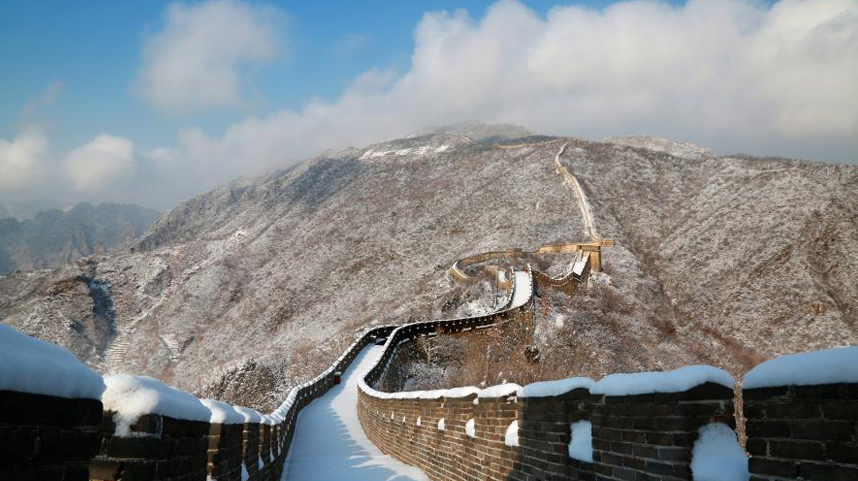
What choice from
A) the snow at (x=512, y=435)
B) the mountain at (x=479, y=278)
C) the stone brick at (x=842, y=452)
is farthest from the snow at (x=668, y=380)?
the mountain at (x=479, y=278)

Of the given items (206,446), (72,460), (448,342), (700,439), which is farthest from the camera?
(448,342)

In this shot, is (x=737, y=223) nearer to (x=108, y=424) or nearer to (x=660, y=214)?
(x=660, y=214)

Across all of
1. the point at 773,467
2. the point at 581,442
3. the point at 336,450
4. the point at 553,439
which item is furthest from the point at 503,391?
the point at 336,450

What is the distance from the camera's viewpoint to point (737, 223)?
52.8m

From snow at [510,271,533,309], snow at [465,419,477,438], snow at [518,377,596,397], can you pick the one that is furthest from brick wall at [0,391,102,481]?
snow at [510,271,533,309]

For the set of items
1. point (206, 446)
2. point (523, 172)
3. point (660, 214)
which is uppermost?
point (523, 172)

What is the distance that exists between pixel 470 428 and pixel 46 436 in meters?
6.94

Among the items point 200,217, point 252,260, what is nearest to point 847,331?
point 252,260

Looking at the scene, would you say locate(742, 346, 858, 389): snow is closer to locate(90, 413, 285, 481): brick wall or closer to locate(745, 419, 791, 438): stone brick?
locate(745, 419, 791, 438): stone brick

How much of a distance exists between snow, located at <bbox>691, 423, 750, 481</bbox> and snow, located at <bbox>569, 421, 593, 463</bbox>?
1.30m

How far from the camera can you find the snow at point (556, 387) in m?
4.99

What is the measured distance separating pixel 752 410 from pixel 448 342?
2792 centimetres

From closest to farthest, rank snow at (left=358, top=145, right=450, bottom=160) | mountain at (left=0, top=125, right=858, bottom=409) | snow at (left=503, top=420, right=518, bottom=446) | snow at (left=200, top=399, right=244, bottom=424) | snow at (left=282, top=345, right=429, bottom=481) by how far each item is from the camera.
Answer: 1. snow at (left=200, top=399, right=244, bottom=424)
2. snow at (left=503, top=420, right=518, bottom=446)
3. snow at (left=282, top=345, right=429, bottom=481)
4. mountain at (left=0, top=125, right=858, bottom=409)
5. snow at (left=358, top=145, right=450, bottom=160)

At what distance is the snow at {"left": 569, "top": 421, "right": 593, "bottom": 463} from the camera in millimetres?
4949
